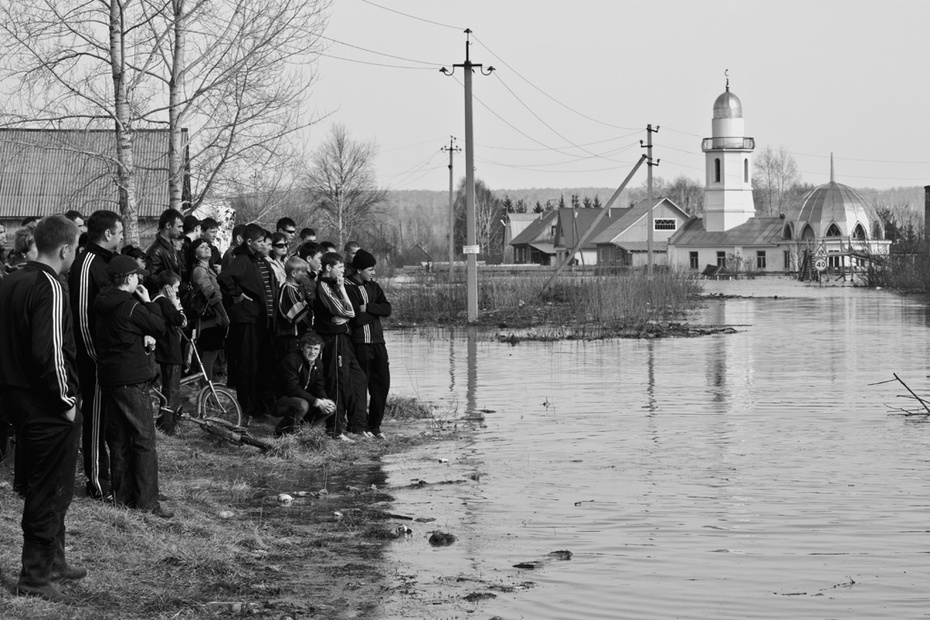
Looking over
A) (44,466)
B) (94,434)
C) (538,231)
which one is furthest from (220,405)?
(538,231)

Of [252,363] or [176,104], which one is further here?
[176,104]

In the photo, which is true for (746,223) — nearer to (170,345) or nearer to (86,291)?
(170,345)

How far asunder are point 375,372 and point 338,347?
2.00ft

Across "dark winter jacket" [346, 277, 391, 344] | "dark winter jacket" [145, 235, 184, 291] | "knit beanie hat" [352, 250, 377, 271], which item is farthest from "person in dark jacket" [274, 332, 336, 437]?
"dark winter jacket" [145, 235, 184, 291]

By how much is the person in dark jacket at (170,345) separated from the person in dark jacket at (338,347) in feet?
4.81

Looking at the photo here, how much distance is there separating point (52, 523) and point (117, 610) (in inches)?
22.7

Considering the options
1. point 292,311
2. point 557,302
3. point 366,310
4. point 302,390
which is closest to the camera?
point 302,390

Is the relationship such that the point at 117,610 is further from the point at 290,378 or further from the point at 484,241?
the point at 484,241

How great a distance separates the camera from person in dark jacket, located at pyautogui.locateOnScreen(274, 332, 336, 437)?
13.2m

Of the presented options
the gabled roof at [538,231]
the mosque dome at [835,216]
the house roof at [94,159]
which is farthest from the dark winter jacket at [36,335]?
the gabled roof at [538,231]

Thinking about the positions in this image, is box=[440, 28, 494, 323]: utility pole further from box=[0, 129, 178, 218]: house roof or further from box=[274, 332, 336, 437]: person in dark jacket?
box=[274, 332, 336, 437]: person in dark jacket

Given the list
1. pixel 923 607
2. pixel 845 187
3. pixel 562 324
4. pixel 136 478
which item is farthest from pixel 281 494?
pixel 845 187

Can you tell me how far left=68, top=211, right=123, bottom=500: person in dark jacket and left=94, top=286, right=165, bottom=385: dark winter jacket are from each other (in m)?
0.13

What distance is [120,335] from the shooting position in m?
9.34
